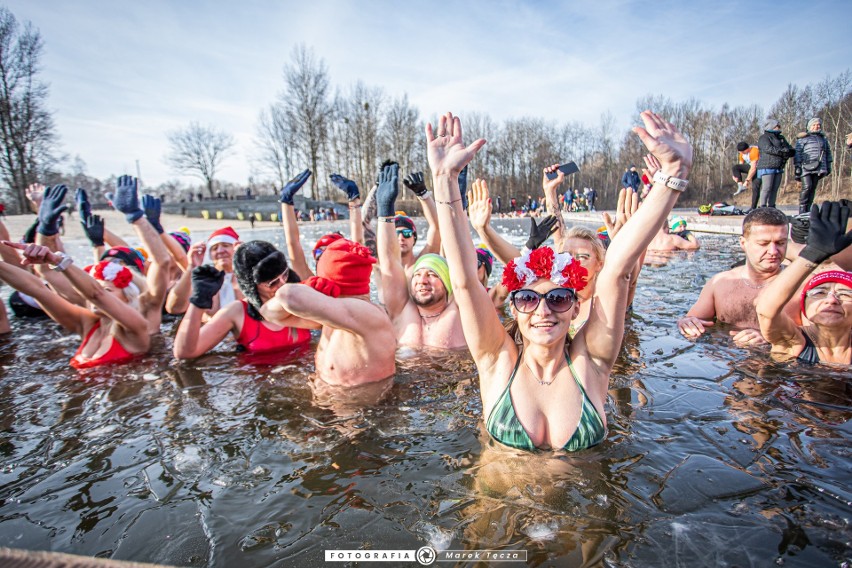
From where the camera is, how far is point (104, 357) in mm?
4695

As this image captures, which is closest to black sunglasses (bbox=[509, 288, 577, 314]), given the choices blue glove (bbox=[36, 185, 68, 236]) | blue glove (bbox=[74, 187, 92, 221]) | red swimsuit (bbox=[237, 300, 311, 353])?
red swimsuit (bbox=[237, 300, 311, 353])

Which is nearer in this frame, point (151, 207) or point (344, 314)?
point (344, 314)

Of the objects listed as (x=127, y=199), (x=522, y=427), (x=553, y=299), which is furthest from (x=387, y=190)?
(x=127, y=199)

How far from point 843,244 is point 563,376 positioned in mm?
1914

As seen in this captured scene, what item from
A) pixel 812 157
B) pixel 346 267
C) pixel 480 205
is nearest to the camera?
pixel 480 205

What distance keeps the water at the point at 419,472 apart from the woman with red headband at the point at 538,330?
20 cm

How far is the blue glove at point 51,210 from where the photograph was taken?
479 cm

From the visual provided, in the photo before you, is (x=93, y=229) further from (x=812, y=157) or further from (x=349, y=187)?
(x=812, y=157)

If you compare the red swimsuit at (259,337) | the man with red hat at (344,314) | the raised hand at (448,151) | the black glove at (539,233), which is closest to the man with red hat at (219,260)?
the red swimsuit at (259,337)

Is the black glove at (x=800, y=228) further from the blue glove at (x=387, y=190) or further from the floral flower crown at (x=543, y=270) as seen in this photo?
the blue glove at (x=387, y=190)

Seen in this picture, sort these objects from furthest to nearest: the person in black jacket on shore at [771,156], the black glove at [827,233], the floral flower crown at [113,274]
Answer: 1. the person in black jacket on shore at [771,156]
2. the floral flower crown at [113,274]
3. the black glove at [827,233]

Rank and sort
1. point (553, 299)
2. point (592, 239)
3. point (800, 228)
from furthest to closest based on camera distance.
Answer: point (800, 228) < point (592, 239) < point (553, 299)

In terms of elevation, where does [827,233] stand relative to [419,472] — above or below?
above

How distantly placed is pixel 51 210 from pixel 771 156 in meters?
10.9
